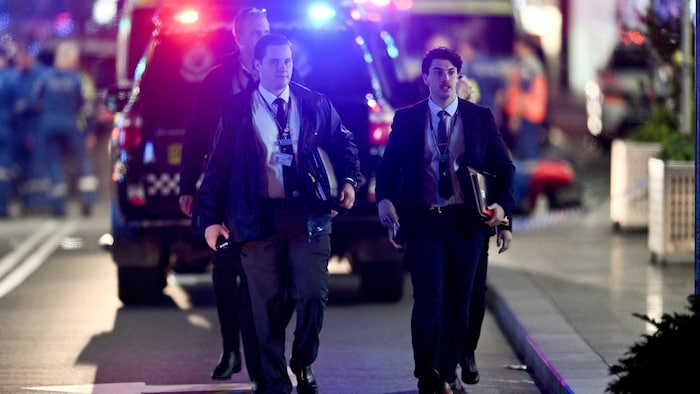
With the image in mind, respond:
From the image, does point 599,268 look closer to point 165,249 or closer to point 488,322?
point 488,322

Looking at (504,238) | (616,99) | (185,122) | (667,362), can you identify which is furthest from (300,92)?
(616,99)

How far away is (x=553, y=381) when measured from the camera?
29.5 ft

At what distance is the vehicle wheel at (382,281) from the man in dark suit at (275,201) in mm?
3869

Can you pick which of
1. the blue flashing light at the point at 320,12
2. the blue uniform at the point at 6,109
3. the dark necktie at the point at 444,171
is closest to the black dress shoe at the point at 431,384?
the dark necktie at the point at 444,171

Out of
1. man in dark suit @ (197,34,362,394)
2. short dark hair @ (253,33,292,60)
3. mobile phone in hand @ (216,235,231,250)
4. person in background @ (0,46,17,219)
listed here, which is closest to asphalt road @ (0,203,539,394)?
man in dark suit @ (197,34,362,394)

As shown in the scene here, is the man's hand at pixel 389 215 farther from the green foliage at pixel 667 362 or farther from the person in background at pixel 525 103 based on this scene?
the person in background at pixel 525 103

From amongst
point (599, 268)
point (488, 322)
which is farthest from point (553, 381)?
point (599, 268)

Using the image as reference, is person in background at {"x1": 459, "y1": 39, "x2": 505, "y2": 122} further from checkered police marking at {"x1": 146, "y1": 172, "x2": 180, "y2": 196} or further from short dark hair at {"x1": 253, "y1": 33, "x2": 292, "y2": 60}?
short dark hair at {"x1": 253, "y1": 33, "x2": 292, "y2": 60}

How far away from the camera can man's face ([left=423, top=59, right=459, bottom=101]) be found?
859 centimetres

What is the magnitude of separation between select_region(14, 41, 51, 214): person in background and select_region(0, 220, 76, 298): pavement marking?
1.15 metres

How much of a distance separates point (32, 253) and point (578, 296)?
236 inches

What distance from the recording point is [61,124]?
2080cm

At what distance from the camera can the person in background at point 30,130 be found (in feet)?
68.2

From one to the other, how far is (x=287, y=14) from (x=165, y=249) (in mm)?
1826
